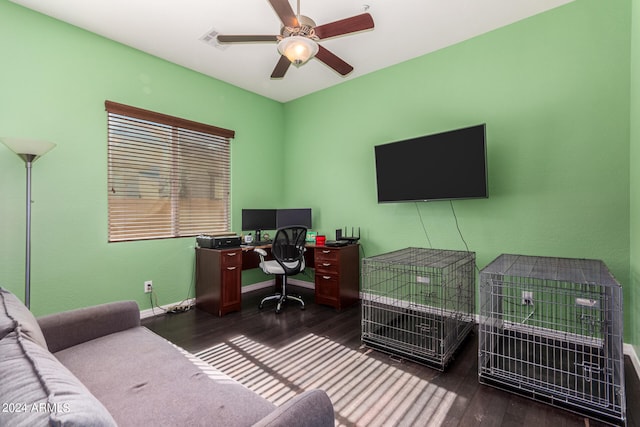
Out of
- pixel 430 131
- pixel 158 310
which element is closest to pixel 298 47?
pixel 430 131

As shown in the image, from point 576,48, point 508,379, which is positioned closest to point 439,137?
point 576,48

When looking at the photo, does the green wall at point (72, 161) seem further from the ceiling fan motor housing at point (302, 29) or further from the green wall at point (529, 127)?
the green wall at point (529, 127)

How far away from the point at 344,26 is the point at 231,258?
2628mm

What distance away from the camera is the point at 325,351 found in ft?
8.38

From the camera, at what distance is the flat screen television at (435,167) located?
273cm

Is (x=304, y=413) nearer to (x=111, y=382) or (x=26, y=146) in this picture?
(x=111, y=382)

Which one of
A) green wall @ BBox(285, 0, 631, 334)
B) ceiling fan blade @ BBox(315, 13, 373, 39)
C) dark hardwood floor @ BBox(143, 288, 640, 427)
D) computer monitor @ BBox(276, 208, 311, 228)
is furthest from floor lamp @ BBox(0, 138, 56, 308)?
green wall @ BBox(285, 0, 631, 334)

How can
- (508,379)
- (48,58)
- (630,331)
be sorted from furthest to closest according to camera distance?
(48,58), (630,331), (508,379)

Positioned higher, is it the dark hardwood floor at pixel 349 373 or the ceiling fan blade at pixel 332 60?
the ceiling fan blade at pixel 332 60

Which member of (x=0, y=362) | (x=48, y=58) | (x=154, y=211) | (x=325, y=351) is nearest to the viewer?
(x=0, y=362)

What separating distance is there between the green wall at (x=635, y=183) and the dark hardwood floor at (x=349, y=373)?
0.38m

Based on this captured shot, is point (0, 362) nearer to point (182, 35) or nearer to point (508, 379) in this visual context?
point (508, 379)

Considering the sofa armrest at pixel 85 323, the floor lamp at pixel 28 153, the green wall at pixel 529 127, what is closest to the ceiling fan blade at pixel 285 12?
the green wall at pixel 529 127

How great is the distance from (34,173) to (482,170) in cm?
409
